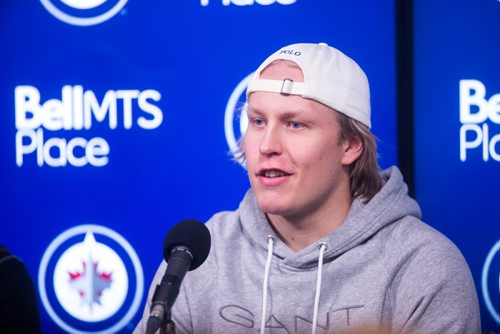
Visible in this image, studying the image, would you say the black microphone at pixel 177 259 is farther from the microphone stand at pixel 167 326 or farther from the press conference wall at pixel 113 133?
the press conference wall at pixel 113 133

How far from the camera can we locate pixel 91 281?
2.68 metres

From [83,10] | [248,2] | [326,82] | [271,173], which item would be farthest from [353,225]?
[83,10]

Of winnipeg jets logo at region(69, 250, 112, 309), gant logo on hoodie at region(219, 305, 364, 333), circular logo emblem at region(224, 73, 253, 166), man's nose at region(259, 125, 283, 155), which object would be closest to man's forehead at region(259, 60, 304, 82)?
man's nose at region(259, 125, 283, 155)

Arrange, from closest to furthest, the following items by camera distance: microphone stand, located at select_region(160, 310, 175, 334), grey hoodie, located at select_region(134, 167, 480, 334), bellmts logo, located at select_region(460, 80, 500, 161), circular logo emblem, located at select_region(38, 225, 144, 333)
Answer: microphone stand, located at select_region(160, 310, 175, 334), grey hoodie, located at select_region(134, 167, 480, 334), bellmts logo, located at select_region(460, 80, 500, 161), circular logo emblem, located at select_region(38, 225, 144, 333)

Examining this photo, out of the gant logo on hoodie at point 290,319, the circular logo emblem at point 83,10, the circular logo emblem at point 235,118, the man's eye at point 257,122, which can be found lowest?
the gant logo on hoodie at point 290,319

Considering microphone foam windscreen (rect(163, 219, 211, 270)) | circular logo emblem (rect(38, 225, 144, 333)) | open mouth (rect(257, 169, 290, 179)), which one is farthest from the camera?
circular logo emblem (rect(38, 225, 144, 333))

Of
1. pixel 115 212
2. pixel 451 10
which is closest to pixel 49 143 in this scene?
pixel 115 212

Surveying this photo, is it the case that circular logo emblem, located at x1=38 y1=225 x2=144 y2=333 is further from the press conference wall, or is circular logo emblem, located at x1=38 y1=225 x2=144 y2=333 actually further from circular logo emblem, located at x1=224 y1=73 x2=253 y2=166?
circular logo emblem, located at x1=224 y1=73 x2=253 y2=166

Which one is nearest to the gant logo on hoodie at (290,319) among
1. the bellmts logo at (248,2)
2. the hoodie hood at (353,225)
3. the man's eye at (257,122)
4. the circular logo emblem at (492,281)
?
the hoodie hood at (353,225)

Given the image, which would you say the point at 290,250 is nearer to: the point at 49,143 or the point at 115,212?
the point at 115,212

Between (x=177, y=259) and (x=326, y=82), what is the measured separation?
72 cm

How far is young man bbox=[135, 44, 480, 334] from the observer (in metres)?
1.86

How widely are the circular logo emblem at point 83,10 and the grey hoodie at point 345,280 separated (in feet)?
3.17

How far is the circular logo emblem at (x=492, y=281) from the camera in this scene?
2605 millimetres
